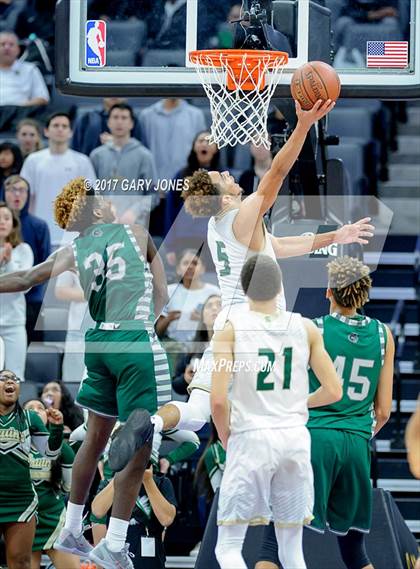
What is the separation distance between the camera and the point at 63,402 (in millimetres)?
11203

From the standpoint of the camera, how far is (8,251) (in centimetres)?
1194

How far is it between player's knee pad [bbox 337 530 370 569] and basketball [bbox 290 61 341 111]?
2.44 meters

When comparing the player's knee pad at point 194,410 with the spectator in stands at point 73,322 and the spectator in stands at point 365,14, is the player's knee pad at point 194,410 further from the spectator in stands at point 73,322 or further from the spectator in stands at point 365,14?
the spectator in stands at point 73,322

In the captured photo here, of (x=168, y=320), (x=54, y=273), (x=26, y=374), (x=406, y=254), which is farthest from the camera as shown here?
(x=406, y=254)

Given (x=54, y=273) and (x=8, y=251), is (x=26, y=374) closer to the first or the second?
(x=8, y=251)

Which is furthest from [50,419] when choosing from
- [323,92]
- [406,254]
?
[406,254]

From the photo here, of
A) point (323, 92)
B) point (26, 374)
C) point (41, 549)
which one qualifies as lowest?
point (41, 549)

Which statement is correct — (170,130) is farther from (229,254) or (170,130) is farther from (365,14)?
(229,254)

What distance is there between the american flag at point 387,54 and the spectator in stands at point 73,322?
120 inches

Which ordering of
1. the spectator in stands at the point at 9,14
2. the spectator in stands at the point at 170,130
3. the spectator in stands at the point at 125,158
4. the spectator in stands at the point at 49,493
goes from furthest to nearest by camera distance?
the spectator in stands at the point at 9,14
the spectator in stands at the point at 170,130
the spectator in stands at the point at 125,158
the spectator in stands at the point at 49,493

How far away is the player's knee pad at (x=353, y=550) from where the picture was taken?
888 centimetres

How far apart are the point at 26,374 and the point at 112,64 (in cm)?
337

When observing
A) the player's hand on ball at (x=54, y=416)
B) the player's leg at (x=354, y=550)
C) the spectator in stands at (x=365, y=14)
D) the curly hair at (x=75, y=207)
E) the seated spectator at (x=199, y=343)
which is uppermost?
the spectator in stands at (x=365, y=14)

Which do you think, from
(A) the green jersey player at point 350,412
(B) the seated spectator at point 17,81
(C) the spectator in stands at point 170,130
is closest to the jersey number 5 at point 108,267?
(A) the green jersey player at point 350,412
